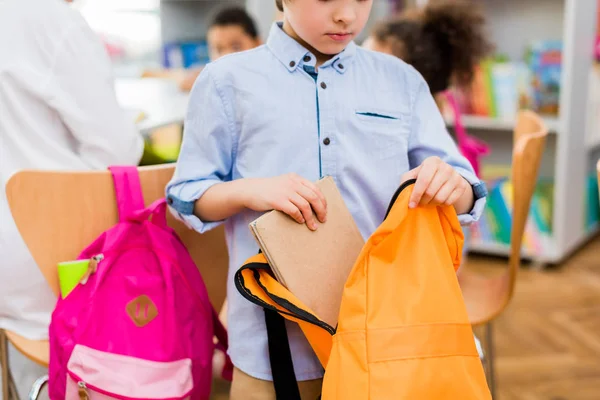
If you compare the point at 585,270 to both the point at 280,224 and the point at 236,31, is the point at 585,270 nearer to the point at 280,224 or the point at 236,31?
the point at 236,31

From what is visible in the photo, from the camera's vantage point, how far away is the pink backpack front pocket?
1062 mm

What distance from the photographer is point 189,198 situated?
989 mm

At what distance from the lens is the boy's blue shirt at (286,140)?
39.0 inches

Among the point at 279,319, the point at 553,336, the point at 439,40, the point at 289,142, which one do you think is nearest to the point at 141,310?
the point at 279,319

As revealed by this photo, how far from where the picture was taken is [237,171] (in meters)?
1.03

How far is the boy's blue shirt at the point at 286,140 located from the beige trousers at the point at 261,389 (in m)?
0.01

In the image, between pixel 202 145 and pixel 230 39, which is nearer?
pixel 202 145

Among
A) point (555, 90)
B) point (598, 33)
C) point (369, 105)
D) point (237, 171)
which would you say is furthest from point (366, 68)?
point (598, 33)

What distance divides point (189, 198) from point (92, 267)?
0.71 ft

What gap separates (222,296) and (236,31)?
6.32 feet

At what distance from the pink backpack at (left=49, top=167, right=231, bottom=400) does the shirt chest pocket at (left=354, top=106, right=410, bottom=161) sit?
336mm

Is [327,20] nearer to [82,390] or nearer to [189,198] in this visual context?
[189,198]

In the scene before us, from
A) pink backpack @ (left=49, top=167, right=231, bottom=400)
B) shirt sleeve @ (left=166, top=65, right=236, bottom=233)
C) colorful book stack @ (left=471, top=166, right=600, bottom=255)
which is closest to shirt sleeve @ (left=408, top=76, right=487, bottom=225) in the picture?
shirt sleeve @ (left=166, top=65, right=236, bottom=233)

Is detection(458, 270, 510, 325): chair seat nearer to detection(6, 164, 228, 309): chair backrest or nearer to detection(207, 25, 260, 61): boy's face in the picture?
detection(6, 164, 228, 309): chair backrest
